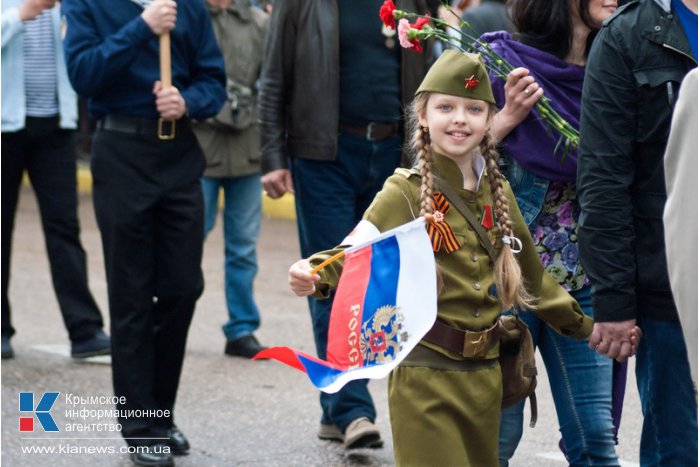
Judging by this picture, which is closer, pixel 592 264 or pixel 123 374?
pixel 592 264

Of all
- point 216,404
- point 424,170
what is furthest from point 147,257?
point 424,170

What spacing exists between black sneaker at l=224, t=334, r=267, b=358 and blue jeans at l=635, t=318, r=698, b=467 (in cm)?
407

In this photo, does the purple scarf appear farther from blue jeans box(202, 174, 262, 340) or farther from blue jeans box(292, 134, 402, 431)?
blue jeans box(202, 174, 262, 340)

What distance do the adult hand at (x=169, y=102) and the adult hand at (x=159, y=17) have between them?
0.23 m

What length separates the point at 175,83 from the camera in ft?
19.2

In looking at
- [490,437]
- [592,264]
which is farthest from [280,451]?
[592,264]

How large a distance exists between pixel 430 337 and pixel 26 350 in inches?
174

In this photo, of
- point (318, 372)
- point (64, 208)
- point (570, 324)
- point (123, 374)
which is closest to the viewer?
point (318, 372)

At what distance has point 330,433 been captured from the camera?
6.03 m

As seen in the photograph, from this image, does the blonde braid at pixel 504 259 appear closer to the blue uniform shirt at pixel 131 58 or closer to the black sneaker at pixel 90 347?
the blue uniform shirt at pixel 131 58

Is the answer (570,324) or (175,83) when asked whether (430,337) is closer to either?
(570,324)

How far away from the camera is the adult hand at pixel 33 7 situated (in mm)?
7164

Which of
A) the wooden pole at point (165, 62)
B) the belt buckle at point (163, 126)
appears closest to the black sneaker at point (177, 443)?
the belt buckle at point (163, 126)

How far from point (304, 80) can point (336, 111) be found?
0.62ft
